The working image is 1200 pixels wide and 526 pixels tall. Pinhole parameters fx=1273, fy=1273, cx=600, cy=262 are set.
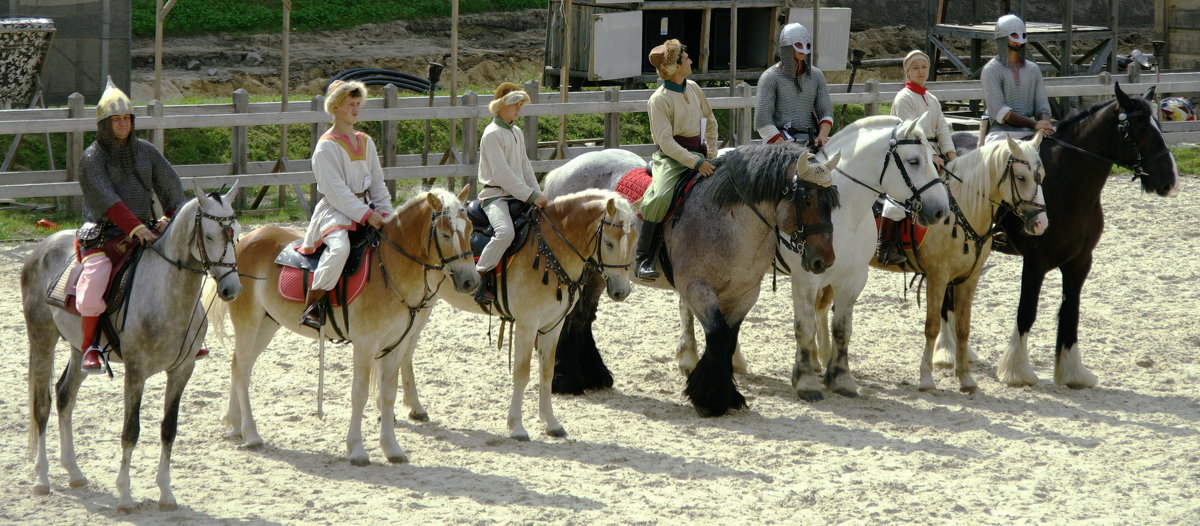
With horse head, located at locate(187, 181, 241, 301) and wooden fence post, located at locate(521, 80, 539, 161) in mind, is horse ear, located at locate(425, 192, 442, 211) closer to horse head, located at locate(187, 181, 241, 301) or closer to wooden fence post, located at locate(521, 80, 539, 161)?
horse head, located at locate(187, 181, 241, 301)

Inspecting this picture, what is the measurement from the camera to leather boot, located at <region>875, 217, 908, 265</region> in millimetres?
8883

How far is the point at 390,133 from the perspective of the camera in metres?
14.0

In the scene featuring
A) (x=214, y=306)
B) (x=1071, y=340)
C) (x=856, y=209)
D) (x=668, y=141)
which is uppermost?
(x=668, y=141)

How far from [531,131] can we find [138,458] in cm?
823

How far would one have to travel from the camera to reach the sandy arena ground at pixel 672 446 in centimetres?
633

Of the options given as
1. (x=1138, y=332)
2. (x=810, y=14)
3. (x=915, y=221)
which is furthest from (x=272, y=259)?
(x=810, y=14)

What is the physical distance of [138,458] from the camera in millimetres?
6953

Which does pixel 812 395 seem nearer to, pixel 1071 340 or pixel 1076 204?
pixel 1071 340

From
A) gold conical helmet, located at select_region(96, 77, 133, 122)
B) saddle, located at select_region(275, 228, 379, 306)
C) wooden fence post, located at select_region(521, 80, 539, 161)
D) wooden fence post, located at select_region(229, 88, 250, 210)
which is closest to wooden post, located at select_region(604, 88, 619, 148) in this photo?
wooden fence post, located at select_region(521, 80, 539, 161)

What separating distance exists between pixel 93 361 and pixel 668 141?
3.83m

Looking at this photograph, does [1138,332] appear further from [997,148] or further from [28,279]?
[28,279]

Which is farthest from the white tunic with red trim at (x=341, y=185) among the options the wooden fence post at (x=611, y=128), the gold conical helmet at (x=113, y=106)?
the wooden fence post at (x=611, y=128)

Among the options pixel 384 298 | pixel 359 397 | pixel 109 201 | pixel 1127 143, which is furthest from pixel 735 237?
pixel 109 201

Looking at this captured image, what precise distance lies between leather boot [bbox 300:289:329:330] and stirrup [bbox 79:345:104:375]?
1.11 metres
